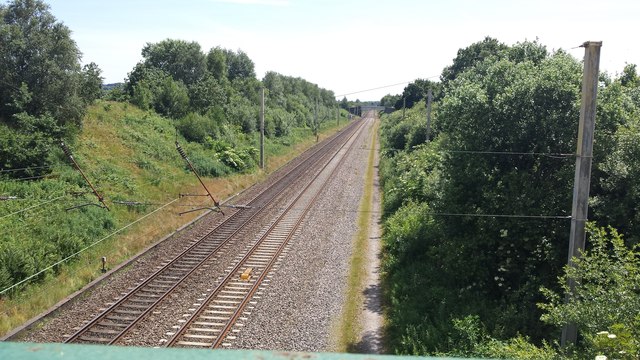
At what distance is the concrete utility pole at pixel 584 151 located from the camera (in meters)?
9.57

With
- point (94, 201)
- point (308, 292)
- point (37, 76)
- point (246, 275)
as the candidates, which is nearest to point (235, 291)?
point (246, 275)

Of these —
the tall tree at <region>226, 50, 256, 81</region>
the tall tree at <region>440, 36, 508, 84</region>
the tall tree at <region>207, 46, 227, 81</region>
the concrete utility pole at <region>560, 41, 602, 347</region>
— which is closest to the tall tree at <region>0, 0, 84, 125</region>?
the concrete utility pole at <region>560, 41, 602, 347</region>

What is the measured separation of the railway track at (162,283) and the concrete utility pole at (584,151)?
413 inches

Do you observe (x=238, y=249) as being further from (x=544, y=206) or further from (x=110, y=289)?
(x=544, y=206)

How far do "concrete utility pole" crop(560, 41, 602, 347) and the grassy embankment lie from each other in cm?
1342

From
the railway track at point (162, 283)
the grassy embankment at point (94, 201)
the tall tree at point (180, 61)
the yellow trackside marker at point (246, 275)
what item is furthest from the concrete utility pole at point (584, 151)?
the tall tree at point (180, 61)

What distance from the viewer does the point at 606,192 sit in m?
12.8

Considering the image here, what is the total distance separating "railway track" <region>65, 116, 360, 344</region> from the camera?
12992 mm

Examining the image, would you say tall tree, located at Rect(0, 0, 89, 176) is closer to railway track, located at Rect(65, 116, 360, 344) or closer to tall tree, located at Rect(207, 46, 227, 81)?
railway track, located at Rect(65, 116, 360, 344)

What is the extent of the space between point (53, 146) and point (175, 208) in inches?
286

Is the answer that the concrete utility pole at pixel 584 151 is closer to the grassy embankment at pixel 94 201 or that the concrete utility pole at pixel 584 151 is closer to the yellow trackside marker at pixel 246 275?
the yellow trackside marker at pixel 246 275

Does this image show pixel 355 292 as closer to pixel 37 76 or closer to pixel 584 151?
pixel 584 151

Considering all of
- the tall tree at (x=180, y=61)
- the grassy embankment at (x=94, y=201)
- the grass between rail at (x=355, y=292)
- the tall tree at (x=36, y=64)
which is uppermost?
the tall tree at (x=180, y=61)

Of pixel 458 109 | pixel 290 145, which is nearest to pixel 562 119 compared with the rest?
pixel 458 109
